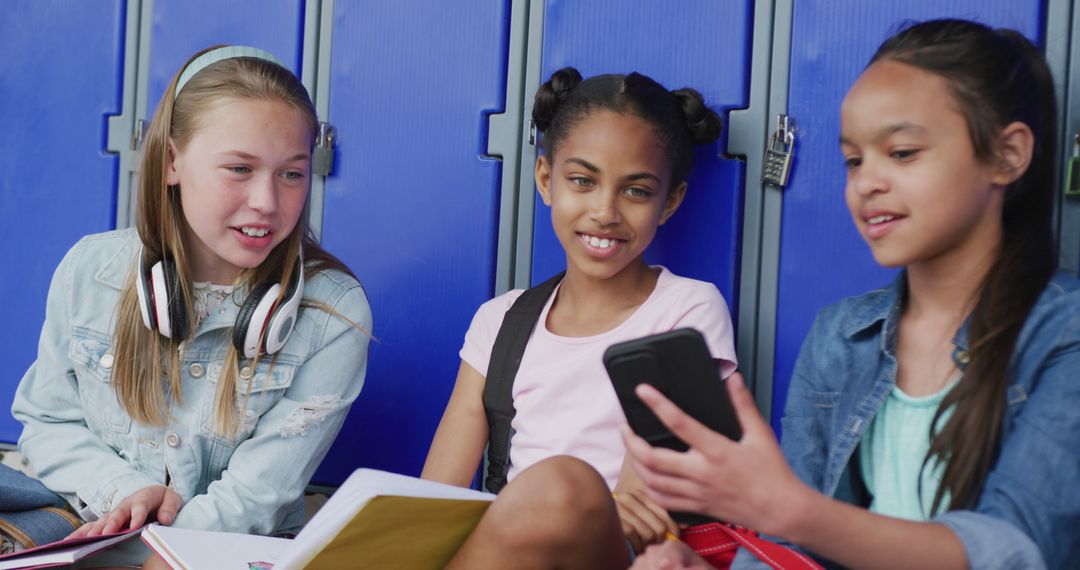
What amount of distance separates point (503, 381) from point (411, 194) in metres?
0.52

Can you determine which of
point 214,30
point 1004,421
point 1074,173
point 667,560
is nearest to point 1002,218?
point 1004,421

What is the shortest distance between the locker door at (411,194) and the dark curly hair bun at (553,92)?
17 cm

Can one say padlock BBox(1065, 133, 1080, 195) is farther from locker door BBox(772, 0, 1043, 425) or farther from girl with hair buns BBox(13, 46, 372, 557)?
girl with hair buns BBox(13, 46, 372, 557)

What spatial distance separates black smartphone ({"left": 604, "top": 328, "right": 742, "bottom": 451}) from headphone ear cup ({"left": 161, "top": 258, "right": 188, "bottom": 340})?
93 cm

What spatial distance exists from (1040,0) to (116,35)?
1.87 metres

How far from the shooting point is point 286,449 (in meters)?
1.65

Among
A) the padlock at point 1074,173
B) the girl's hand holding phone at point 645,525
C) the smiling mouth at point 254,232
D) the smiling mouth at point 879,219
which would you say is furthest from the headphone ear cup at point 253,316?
the padlock at point 1074,173

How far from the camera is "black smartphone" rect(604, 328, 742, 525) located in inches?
37.9

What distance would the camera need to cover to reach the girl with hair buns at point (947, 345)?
3.54 ft

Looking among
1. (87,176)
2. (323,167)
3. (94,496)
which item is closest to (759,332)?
(323,167)

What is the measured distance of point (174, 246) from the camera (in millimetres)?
1724

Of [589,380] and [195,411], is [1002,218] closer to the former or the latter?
[589,380]

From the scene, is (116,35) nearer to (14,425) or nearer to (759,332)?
(14,425)

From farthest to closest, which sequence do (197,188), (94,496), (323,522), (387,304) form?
(387,304) < (197,188) < (94,496) < (323,522)
